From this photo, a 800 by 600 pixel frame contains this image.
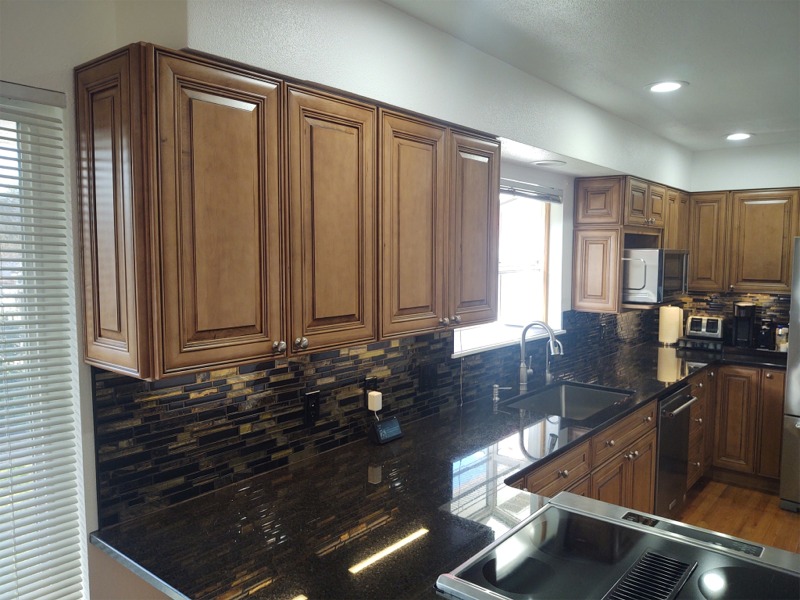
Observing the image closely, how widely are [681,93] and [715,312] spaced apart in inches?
105

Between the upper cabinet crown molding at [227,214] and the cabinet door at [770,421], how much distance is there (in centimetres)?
353

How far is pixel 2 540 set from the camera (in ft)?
4.85

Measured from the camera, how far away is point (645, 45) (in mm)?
2432

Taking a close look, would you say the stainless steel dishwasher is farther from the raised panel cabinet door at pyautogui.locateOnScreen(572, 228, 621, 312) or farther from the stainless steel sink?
the raised panel cabinet door at pyautogui.locateOnScreen(572, 228, 621, 312)

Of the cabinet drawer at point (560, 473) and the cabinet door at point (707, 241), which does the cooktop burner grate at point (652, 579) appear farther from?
the cabinet door at point (707, 241)

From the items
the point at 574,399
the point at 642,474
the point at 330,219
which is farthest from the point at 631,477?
the point at 330,219

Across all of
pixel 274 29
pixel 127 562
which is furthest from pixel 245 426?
pixel 274 29

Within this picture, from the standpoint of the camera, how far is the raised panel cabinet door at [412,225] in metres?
1.94

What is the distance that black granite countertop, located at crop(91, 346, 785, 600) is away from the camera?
4.41 ft

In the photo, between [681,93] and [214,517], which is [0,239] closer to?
[214,517]

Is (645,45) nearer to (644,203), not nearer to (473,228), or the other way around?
(473,228)

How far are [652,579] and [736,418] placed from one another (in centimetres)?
358

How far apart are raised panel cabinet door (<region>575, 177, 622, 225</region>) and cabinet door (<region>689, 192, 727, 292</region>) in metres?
1.42

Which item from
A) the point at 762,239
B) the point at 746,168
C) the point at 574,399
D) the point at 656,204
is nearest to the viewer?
the point at 574,399
